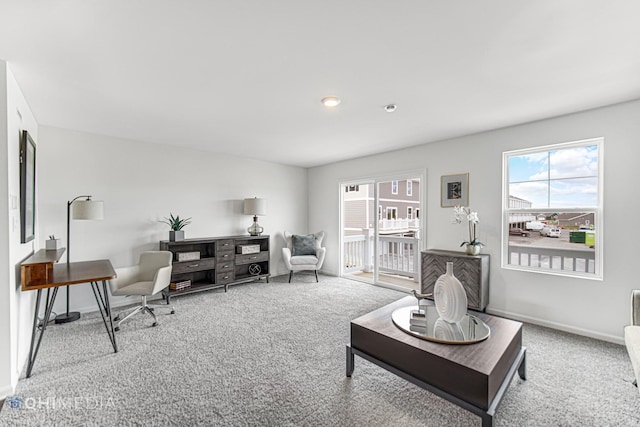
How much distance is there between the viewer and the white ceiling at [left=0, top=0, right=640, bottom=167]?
1.48 meters

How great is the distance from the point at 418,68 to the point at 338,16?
0.83 meters

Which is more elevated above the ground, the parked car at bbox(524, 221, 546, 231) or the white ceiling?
the white ceiling

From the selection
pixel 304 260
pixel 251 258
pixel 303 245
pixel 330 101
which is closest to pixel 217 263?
pixel 251 258

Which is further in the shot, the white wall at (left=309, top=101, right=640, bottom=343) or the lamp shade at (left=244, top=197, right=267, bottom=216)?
the lamp shade at (left=244, top=197, right=267, bottom=216)

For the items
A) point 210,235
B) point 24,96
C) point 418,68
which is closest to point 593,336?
point 418,68

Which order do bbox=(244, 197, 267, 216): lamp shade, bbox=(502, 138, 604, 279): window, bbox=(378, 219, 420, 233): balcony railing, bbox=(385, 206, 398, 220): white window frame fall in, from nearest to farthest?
1. bbox=(502, 138, 604, 279): window
2. bbox=(244, 197, 267, 216): lamp shade
3. bbox=(378, 219, 420, 233): balcony railing
4. bbox=(385, 206, 398, 220): white window frame

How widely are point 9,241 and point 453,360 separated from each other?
307 centimetres

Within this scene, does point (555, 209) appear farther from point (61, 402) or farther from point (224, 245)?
point (61, 402)

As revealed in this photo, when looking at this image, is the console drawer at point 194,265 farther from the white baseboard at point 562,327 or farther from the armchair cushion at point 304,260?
the white baseboard at point 562,327

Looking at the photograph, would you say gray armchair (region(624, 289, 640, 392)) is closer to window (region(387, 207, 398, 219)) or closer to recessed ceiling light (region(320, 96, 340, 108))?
recessed ceiling light (region(320, 96, 340, 108))

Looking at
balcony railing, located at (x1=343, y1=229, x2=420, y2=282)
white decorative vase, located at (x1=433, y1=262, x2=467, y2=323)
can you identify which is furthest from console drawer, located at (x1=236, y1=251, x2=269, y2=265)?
white decorative vase, located at (x1=433, y1=262, x2=467, y2=323)

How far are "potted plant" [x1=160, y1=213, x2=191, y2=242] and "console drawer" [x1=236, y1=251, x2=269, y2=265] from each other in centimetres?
100

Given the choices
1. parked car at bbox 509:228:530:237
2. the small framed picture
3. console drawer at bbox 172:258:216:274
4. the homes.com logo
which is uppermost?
the small framed picture

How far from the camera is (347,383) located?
6.76 feet
